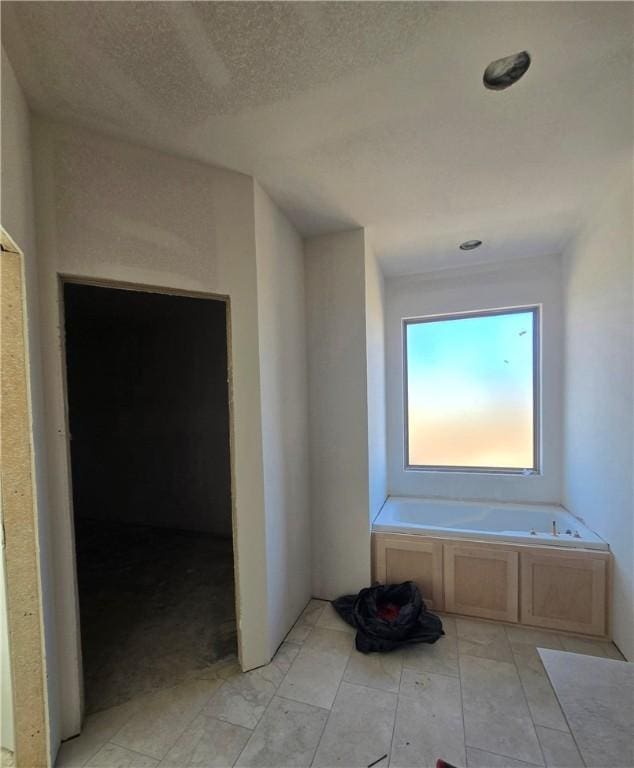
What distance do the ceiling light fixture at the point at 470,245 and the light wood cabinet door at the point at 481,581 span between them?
2298 mm

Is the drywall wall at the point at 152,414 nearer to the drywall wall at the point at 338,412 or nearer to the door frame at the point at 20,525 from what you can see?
the drywall wall at the point at 338,412

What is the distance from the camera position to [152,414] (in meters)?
4.06

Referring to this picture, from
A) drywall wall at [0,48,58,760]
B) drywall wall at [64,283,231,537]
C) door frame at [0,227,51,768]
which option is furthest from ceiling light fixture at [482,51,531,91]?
drywall wall at [64,283,231,537]

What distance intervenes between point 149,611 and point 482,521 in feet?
9.04

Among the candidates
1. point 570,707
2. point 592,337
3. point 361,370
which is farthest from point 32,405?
point 592,337

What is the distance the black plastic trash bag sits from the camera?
6.48ft

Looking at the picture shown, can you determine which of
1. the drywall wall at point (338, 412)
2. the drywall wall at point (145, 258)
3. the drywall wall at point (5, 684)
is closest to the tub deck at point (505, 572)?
the drywall wall at point (338, 412)

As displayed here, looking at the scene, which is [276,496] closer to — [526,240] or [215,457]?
[215,457]

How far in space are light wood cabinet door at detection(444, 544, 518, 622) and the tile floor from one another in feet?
0.73

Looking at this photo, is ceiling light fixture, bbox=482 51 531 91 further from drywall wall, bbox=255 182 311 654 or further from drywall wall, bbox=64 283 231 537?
drywall wall, bbox=64 283 231 537

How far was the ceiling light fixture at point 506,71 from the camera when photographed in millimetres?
1188

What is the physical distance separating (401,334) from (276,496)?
2.11 m

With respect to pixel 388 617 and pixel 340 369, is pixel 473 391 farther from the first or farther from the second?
pixel 388 617

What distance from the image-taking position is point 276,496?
2.02 meters
